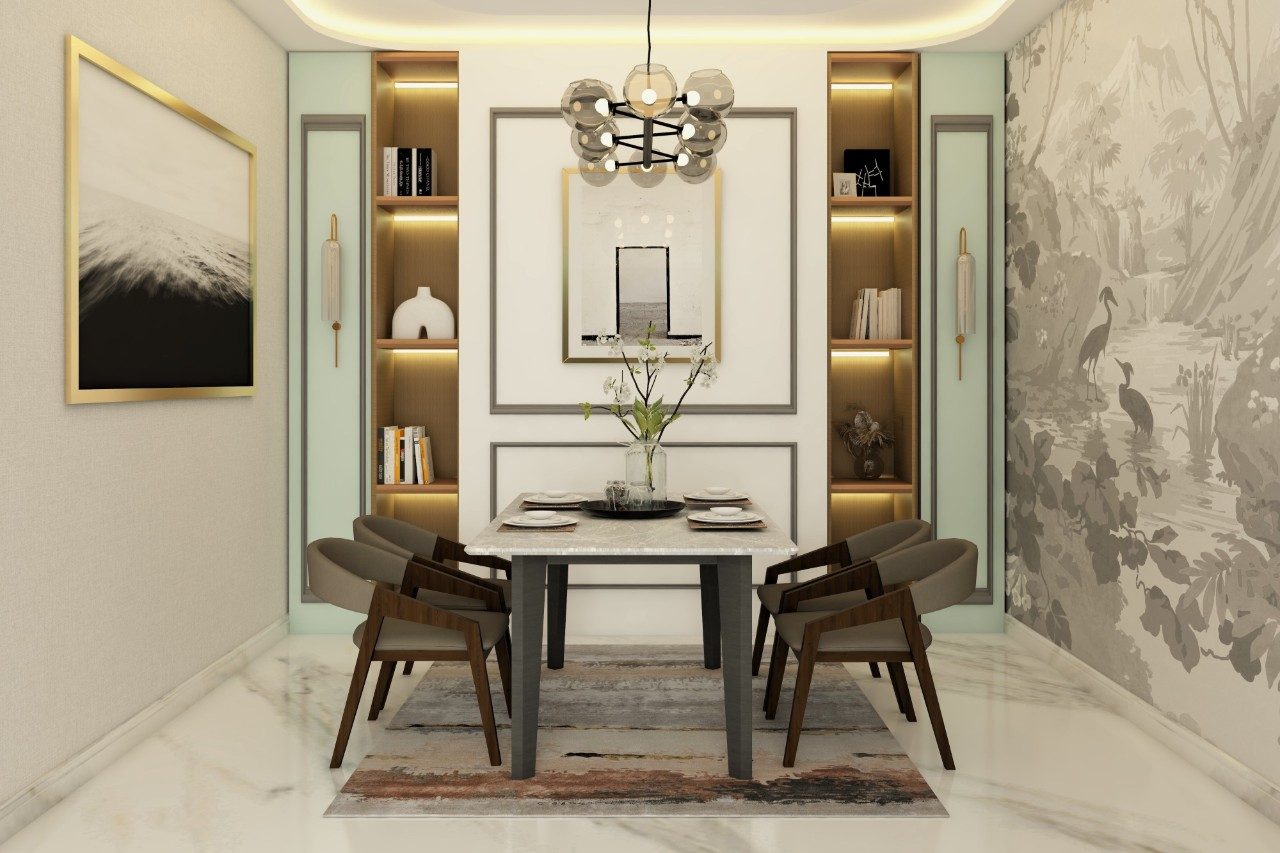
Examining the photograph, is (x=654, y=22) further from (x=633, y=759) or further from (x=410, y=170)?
(x=633, y=759)

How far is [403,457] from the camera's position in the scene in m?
4.57

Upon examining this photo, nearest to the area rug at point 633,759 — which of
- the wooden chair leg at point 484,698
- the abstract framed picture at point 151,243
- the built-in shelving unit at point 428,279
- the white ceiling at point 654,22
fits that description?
the wooden chair leg at point 484,698

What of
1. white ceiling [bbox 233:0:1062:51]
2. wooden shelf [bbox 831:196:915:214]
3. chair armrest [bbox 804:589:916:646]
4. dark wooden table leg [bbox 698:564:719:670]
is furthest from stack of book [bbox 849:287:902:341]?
chair armrest [bbox 804:589:916:646]

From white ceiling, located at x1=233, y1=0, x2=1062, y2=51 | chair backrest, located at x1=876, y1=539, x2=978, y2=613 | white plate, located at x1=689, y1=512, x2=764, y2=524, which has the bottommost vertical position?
chair backrest, located at x1=876, y1=539, x2=978, y2=613

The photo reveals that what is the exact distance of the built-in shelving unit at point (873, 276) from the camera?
179 inches

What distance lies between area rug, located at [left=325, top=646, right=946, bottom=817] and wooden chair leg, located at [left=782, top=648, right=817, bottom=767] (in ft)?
0.18

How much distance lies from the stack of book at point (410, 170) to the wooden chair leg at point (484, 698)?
8.34ft

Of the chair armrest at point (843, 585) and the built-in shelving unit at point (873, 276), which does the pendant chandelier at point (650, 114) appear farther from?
the built-in shelving unit at point (873, 276)

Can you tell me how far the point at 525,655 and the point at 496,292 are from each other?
7.24 feet

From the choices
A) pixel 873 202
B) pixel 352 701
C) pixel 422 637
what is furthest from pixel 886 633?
pixel 873 202

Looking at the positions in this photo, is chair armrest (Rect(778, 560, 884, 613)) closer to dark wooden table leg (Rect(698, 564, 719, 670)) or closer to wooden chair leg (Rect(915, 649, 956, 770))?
wooden chair leg (Rect(915, 649, 956, 770))

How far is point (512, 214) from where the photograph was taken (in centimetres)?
449

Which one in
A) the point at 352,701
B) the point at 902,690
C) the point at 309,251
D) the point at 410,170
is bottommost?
the point at 902,690

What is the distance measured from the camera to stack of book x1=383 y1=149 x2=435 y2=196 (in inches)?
178
